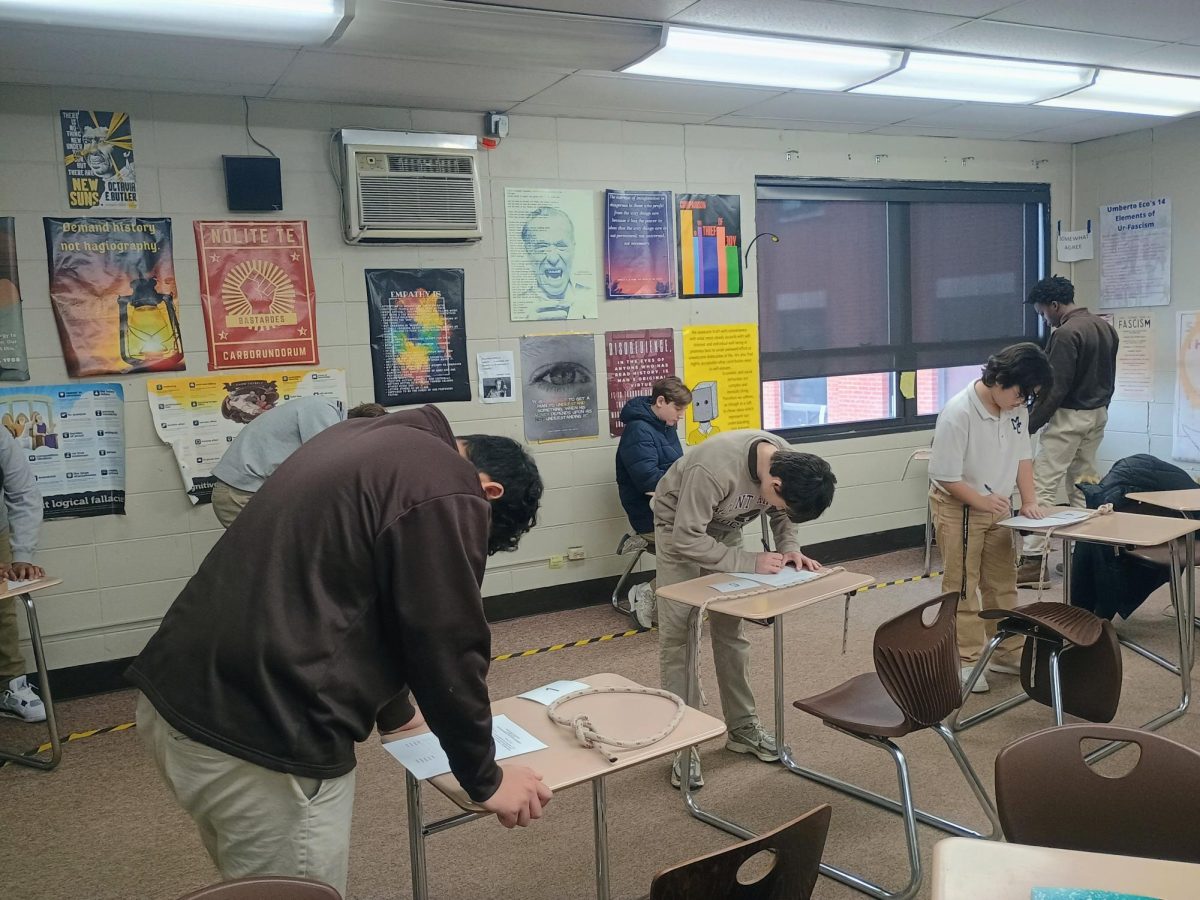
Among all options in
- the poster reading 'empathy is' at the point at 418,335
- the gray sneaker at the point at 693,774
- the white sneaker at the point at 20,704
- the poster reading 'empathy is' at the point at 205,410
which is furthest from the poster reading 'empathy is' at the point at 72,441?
the gray sneaker at the point at 693,774

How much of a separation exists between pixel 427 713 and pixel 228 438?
3.14 meters

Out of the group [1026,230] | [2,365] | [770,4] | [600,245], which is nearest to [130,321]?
[2,365]

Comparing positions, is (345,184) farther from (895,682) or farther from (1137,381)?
(1137,381)

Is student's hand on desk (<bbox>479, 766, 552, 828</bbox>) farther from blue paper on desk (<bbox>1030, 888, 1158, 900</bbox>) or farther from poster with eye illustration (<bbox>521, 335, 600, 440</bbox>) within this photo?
poster with eye illustration (<bbox>521, 335, 600, 440</bbox>)

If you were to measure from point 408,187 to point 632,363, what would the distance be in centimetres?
152

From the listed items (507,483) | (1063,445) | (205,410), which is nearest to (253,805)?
(507,483)

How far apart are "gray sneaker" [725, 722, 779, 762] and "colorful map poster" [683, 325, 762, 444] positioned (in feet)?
7.46

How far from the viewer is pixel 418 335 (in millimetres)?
4746

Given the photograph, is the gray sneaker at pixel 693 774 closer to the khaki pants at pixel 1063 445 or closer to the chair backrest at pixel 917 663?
the chair backrest at pixel 917 663

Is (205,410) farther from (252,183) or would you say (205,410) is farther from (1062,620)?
(1062,620)

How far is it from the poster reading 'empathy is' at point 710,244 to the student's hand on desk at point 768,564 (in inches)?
101

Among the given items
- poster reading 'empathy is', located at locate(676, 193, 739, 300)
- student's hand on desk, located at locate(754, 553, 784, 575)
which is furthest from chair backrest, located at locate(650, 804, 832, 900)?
poster reading 'empathy is', located at locate(676, 193, 739, 300)

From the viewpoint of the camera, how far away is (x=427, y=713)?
1.56 meters

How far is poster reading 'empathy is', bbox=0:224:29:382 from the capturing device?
3.95m
